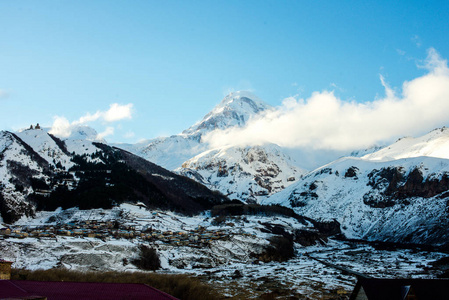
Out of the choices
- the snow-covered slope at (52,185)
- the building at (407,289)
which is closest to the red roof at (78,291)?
the building at (407,289)

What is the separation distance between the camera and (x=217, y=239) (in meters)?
113

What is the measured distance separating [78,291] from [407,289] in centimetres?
2380

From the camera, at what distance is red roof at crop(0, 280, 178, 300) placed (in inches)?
996

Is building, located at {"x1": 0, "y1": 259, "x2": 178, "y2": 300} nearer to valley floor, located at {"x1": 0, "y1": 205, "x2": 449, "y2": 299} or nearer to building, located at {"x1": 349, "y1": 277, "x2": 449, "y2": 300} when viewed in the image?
building, located at {"x1": 349, "y1": 277, "x2": 449, "y2": 300}

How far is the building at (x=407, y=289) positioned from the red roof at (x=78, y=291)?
49.5 feet

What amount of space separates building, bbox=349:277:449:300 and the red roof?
1509 centimetres

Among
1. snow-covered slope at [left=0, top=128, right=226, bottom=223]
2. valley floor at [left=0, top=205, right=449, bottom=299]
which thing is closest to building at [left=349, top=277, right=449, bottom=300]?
valley floor at [left=0, top=205, right=449, bottom=299]

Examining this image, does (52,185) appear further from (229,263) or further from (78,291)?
(78,291)

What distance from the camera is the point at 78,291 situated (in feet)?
87.6

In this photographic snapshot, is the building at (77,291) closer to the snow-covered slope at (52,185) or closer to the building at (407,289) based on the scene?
the building at (407,289)

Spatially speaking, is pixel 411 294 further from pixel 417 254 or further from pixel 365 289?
pixel 417 254

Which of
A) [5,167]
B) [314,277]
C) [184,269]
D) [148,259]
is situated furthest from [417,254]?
[5,167]

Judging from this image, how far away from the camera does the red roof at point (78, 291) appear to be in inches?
996

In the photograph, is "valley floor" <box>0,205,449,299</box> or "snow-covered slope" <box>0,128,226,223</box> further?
"snow-covered slope" <box>0,128,226,223</box>
